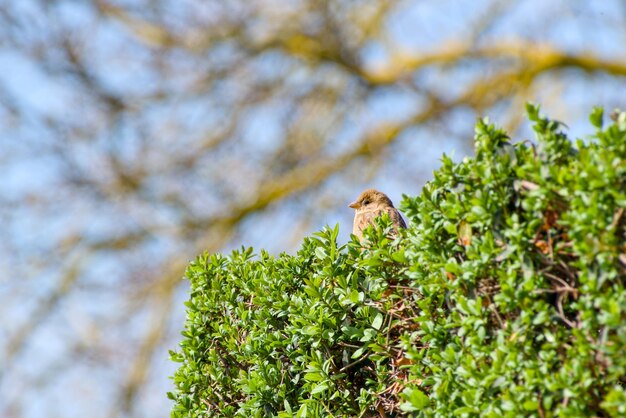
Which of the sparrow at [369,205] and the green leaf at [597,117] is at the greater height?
the sparrow at [369,205]

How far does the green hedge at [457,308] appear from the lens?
2312 mm

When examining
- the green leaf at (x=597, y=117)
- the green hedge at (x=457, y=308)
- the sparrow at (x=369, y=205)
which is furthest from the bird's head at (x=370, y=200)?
the green leaf at (x=597, y=117)

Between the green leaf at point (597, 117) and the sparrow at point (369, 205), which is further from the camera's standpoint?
the sparrow at point (369, 205)

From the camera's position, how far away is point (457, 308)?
107 inches

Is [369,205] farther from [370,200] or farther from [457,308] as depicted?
[457,308]

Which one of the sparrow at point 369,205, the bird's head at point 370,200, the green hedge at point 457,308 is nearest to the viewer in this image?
the green hedge at point 457,308

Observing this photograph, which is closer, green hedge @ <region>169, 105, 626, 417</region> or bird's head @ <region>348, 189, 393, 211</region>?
green hedge @ <region>169, 105, 626, 417</region>

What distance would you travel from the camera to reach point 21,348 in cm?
1020

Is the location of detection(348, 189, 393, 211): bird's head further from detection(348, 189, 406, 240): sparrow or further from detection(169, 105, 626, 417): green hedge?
detection(169, 105, 626, 417): green hedge

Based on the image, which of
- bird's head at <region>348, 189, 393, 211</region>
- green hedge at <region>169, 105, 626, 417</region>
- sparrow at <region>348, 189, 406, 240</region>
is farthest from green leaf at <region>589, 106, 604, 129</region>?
bird's head at <region>348, 189, 393, 211</region>

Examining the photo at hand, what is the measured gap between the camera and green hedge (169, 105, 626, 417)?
2312 mm

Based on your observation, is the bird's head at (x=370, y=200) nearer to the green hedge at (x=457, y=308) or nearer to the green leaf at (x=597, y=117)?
the green hedge at (x=457, y=308)

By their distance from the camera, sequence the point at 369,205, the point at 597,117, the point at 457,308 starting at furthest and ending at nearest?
1. the point at 369,205
2. the point at 457,308
3. the point at 597,117

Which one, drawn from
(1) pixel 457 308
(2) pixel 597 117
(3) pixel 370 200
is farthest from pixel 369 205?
(2) pixel 597 117
